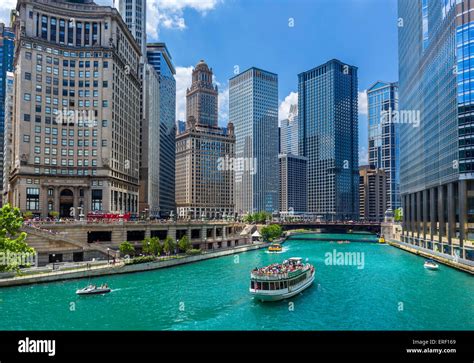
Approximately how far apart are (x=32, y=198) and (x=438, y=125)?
107360 millimetres

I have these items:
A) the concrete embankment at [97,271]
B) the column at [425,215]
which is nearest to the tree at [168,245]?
the concrete embankment at [97,271]

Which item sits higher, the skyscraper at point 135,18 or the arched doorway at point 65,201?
the skyscraper at point 135,18

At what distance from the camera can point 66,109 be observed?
4104 inches

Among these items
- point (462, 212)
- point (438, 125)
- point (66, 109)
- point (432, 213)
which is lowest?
point (432, 213)

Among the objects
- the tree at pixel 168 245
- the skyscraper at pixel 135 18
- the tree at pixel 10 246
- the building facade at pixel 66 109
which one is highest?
the skyscraper at pixel 135 18

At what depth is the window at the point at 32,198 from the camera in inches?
Result: 3922

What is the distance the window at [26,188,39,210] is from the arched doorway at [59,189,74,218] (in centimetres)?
572

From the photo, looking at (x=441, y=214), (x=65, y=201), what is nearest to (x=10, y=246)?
(x=65, y=201)

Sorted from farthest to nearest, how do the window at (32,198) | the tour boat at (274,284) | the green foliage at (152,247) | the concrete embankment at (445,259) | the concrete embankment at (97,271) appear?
the window at (32,198), the green foliage at (152,247), the concrete embankment at (445,259), the concrete embankment at (97,271), the tour boat at (274,284)

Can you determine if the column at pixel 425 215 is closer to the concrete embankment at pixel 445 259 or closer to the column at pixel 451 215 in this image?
the concrete embankment at pixel 445 259

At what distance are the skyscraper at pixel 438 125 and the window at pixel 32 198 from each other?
100 m

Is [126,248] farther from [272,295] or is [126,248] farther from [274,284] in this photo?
[272,295]
